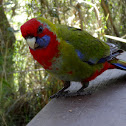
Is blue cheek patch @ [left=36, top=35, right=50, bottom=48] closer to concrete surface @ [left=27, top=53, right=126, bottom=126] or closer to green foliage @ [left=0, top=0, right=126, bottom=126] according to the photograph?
concrete surface @ [left=27, top=53, right=126, bottom=126]

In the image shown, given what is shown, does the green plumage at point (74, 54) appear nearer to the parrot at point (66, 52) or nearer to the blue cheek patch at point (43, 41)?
the parrot at point (66, 52)

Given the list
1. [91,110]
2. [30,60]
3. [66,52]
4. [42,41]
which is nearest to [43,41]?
[42,41]

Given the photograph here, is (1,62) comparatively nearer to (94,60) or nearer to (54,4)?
(54,4)

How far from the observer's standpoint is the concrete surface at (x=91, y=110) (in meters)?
1.10

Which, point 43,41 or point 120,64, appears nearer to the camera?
point 43,41

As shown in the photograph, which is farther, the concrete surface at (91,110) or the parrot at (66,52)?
the parrot at (66,52)

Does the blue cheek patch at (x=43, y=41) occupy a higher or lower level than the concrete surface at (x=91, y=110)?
higher

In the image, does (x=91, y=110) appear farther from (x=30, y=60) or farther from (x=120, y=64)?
(x=30, y=60)

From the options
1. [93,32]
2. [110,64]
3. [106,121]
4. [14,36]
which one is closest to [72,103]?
[106,121]

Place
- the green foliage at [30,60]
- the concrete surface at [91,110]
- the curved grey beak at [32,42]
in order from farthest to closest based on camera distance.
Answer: the green foliage at [30,60], the curved grey beak at [32,42], the concrete surface at [91,110]

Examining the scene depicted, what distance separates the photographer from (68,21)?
3730 mm

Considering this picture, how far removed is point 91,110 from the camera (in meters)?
1.26

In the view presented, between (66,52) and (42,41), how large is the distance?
219 millimetres

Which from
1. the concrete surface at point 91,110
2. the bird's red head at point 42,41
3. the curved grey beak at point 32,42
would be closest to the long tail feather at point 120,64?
the concrete surface at point 91,110
